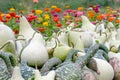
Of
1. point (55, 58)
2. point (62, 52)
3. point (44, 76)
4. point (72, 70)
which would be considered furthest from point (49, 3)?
point (44, 76)

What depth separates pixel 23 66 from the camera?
6.56ft

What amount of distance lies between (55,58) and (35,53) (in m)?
0.11

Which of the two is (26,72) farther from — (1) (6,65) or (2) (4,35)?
(2) (4,35)

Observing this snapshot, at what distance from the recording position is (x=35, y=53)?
2.18m

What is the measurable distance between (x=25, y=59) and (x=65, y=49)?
9.0 inches

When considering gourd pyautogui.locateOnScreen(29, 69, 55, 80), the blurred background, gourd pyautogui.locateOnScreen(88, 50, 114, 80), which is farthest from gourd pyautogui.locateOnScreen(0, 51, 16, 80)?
the blurred background

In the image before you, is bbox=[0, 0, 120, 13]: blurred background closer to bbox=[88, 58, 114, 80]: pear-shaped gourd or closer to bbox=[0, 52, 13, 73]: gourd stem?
bbox=[88, 58, 114, 80]: pear-shaped gourd

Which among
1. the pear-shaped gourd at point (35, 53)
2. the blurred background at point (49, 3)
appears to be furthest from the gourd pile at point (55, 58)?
the blurred background at point (49, 3)

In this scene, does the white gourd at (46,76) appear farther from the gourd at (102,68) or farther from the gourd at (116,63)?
the gourd at (116,63)

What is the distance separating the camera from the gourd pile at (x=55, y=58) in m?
1.93

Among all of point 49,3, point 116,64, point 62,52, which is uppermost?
point 62,52

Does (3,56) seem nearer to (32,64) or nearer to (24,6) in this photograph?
(32,64)

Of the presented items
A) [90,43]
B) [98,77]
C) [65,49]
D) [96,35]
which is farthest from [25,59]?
[96,35]

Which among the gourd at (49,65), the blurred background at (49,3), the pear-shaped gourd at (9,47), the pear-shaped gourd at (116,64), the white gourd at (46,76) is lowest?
the blurred background at (49,3)
